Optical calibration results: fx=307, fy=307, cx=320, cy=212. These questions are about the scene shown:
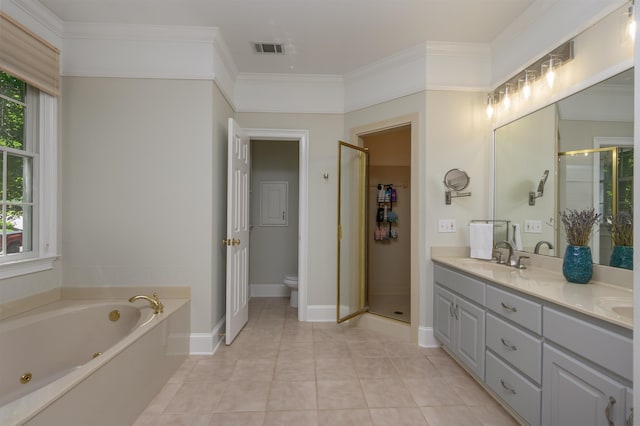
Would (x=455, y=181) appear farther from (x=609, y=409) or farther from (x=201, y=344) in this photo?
(x=201, y=344)

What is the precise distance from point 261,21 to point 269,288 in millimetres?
3413

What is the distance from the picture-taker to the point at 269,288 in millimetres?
4582

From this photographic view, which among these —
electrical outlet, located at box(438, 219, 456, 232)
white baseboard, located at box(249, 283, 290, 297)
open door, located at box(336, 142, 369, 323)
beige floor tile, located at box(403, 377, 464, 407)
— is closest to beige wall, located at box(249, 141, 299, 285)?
white baseboard, located at box(249, 283, 290, 297)

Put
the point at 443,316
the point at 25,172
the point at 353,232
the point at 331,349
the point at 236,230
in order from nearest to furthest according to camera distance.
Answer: the point at 25,172 < the point at 443,316 < the point at 331,349 < the point at 236,230 < the point at 353,232

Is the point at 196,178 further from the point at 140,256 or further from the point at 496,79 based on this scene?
the point at 496,79

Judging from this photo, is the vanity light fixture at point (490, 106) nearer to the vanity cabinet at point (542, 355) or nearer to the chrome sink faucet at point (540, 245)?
the chrome sink faucet at point (540, 245)

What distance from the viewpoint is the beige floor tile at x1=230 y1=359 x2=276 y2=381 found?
7.44 ft

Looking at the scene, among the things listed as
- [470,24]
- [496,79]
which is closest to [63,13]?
[470,24]

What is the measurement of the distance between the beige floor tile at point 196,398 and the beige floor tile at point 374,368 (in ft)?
3.38

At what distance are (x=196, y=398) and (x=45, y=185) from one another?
2024mm

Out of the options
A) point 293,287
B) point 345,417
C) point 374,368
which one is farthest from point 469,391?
point 293,287

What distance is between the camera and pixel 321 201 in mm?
3527

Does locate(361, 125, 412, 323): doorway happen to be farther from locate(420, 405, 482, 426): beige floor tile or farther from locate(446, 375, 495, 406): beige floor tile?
locate(420, 405, 482, 426): beige floor tile

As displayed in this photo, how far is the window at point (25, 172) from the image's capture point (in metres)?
2.15
